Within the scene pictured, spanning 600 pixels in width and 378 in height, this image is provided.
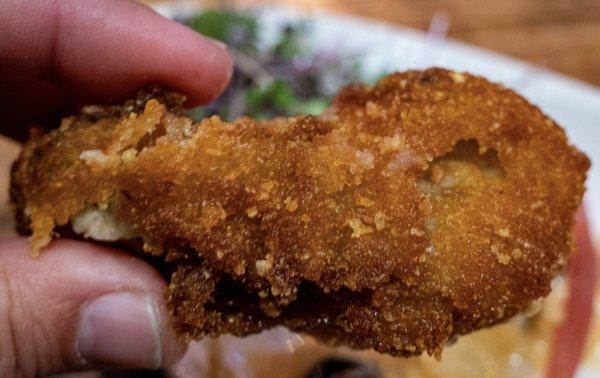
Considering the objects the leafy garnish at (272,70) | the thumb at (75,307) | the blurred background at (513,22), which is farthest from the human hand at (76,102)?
the blurred background at (513,22)

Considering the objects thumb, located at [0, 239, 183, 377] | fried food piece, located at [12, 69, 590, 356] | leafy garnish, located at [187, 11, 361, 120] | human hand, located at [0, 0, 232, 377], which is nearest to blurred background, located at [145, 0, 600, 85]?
leafy garnish, located at [187, 11, 361, 120]

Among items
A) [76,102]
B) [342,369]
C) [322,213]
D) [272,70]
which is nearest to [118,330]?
[322,213]

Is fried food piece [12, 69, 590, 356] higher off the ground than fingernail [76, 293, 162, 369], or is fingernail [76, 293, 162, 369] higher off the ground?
fried food piece [12, 69, 590, 356]

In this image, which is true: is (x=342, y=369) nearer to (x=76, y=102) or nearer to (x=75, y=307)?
(x=75, y=307)

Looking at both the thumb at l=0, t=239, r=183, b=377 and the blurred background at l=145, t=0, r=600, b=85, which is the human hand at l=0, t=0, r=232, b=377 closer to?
the thumb at l=0, t=239, r=183, b=377

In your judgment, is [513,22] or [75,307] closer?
[75,307]

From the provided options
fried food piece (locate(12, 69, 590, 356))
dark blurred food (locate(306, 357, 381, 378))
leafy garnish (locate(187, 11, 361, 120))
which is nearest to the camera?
fried food piece (locate(12, 69, 590, 356))

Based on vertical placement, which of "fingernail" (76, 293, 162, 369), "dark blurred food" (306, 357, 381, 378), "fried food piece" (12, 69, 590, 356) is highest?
"fried food piece" (12, 69, 590, 356)

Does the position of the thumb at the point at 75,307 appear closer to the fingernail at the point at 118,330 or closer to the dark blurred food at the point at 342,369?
the fingernail at the point at 118,330
